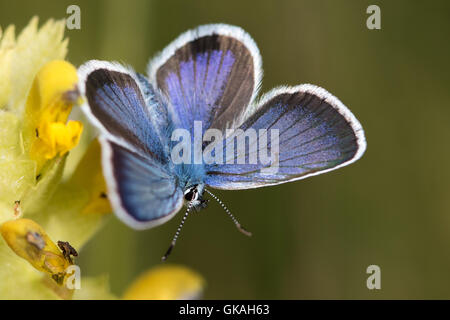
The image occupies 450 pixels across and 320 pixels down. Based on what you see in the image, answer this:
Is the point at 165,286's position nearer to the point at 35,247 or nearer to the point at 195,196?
the point at 195,196

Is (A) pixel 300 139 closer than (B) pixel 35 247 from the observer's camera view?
No

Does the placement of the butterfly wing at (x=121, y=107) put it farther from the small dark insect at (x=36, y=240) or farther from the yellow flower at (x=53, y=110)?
the small dark insect at (x=36, y=240)

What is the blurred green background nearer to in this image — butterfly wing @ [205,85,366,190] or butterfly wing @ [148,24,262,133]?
butterfly wing @ [148,24,262,133]

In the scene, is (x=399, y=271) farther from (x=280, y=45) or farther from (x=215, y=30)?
(x=215, y=30)

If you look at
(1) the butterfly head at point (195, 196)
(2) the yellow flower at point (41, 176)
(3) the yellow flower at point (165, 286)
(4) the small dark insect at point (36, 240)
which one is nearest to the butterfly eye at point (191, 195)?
(1) the butterfly head at point (195, 196)

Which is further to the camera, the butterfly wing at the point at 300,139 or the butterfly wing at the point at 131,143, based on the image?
the butterfly wing at the point at 300,139

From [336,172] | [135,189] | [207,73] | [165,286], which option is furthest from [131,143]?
[336,172]

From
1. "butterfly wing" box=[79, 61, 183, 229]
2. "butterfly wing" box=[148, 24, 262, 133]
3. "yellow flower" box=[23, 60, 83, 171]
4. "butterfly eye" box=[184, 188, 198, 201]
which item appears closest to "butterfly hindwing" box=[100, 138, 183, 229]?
"butterfly wing" box=[79, 61, 183, 229]

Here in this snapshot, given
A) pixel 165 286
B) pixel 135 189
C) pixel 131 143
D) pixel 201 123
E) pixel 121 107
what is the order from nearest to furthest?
pixel 135 189, pixel 131 143, pixel 121 107, pixel 201 123, pixel 165 286
